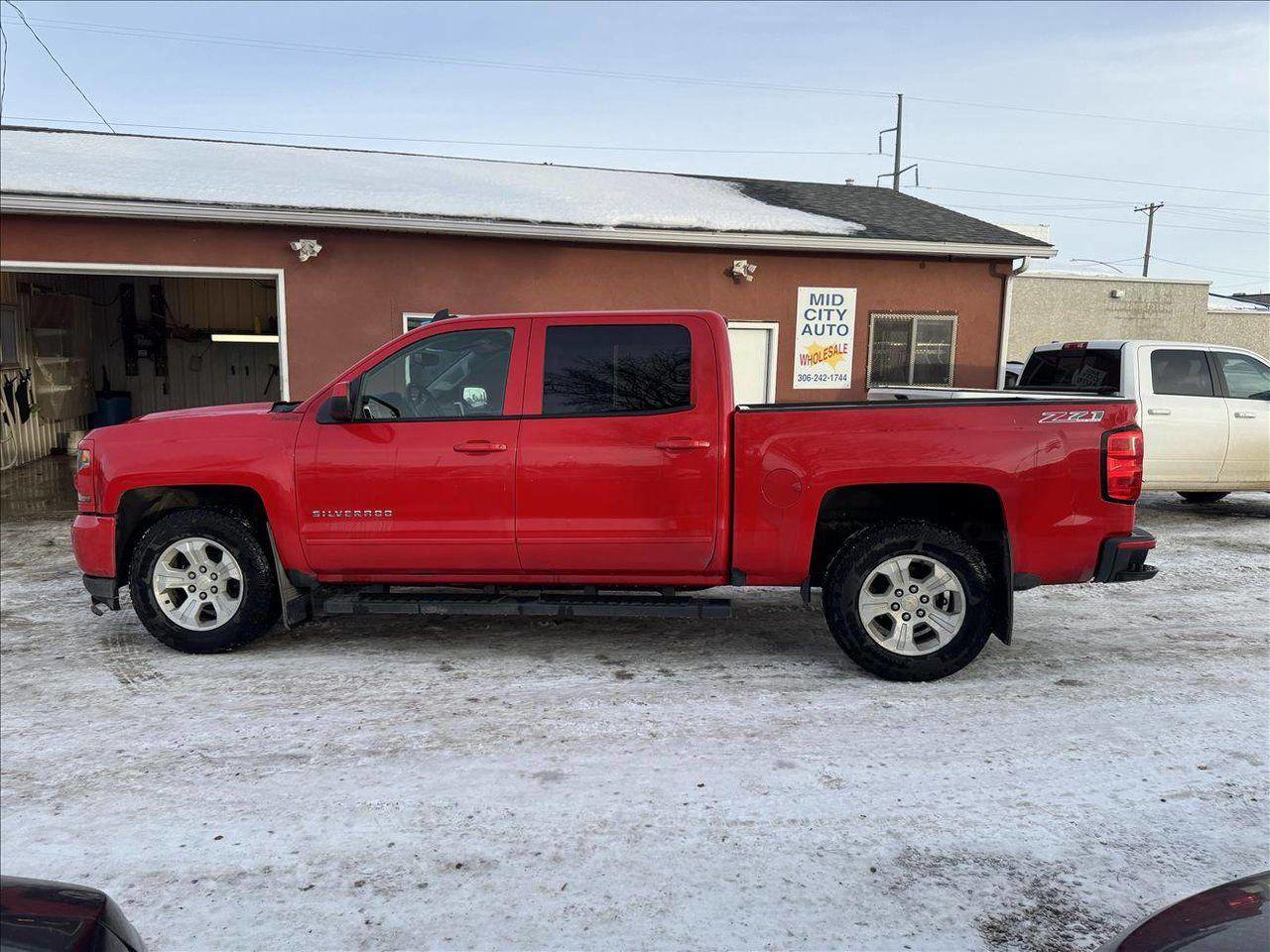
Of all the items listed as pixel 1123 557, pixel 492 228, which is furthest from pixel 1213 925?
pixel 492 228

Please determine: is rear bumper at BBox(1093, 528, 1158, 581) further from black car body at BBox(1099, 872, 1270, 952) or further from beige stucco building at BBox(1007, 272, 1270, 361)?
beige stucco building at BBox(1007, 272, 1270, 361)

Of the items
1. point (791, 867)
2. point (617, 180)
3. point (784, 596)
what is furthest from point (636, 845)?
point (617, 180)

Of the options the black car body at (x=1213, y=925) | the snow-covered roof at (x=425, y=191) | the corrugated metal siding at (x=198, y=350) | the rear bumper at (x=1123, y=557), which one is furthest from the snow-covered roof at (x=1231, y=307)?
the black car body at (x=1213, y=925)

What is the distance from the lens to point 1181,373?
1005 centimetres

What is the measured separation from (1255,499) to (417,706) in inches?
456

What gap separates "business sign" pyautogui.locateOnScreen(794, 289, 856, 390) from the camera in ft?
40.0

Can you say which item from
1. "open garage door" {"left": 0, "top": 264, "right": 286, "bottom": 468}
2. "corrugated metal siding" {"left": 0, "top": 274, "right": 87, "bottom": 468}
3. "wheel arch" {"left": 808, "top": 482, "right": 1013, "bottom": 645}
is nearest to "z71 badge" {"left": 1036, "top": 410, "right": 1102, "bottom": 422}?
"wheel arch" {"left": 808, "top": 482, "right": 1013, "bottom": 645}

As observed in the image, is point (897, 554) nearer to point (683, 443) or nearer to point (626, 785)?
point (683, 443)

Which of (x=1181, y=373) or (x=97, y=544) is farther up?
(x=1181, y=373)

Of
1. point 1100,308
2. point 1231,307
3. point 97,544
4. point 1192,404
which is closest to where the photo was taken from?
point 97,544

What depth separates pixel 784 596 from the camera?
703 cm

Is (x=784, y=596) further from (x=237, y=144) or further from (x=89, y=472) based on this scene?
(x=237, y=144)

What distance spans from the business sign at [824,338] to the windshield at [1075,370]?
2.26 m

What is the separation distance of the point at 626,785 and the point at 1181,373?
29.4 feet
